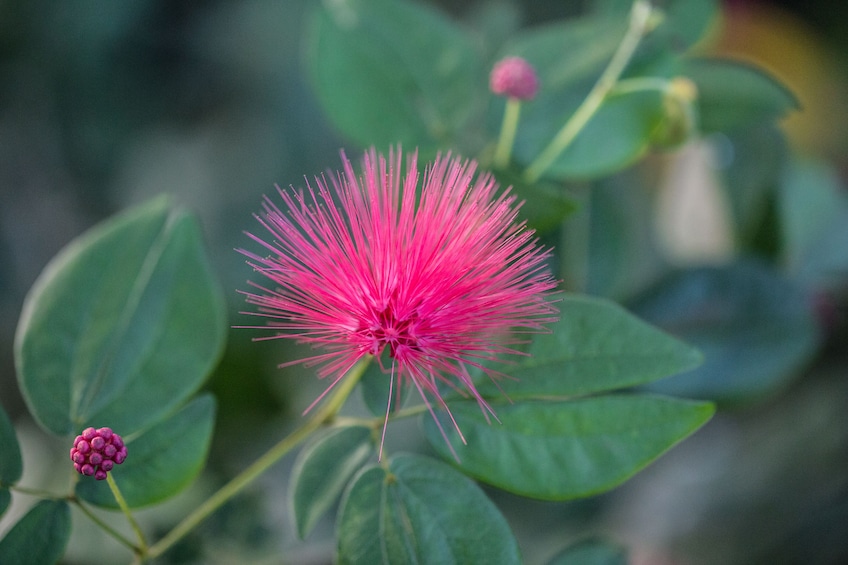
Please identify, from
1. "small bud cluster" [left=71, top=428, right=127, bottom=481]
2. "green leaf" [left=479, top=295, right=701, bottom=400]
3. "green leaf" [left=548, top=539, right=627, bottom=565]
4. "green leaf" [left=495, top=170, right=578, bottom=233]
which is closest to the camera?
"small bud cluster" [left=71, top=428, right=127, bottom=481]

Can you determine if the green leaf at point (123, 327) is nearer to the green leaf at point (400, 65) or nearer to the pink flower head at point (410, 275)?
the pink flower head at point (410, 275)

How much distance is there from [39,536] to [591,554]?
0.75m

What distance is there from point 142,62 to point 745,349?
2076 mm

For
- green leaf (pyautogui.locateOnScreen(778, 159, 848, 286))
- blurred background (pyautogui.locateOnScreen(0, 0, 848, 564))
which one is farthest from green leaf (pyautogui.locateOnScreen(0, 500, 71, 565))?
green leaf (pyautogui.locateOnScreen(778, 159, 848, 286))

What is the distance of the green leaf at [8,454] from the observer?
77cm

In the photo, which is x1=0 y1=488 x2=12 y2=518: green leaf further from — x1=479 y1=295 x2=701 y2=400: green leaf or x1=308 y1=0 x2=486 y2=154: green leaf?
x1=308 y1=0 x2=486 y2=154: green leaf

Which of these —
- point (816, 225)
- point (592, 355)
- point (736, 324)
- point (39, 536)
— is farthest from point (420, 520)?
point (816, 225)

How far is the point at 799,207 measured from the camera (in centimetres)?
161

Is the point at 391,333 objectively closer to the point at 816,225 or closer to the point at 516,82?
the point at 516,82

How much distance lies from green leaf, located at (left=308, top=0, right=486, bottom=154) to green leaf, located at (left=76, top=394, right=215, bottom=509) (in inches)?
21.8

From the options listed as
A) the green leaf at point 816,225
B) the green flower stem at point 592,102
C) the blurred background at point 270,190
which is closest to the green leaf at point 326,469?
the green flower stem at point 592,102

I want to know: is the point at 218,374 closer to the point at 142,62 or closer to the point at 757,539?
the point at 142,62

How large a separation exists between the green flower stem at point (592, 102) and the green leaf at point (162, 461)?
1.94ft

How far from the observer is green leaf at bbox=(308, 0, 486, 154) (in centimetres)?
115
